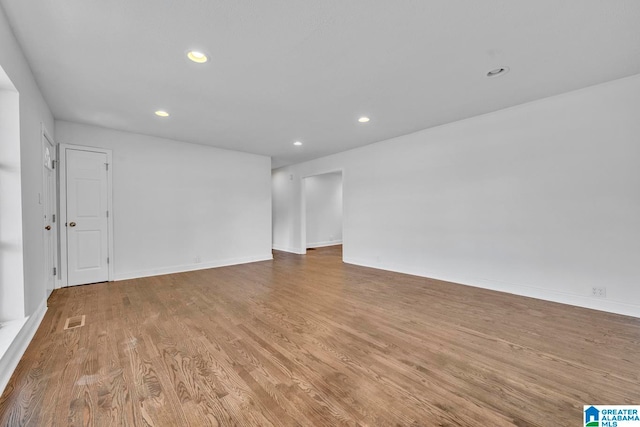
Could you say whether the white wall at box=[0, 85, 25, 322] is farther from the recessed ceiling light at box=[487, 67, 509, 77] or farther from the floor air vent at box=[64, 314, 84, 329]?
the recessed ceiling light at box=[487, 67, 509, 77]

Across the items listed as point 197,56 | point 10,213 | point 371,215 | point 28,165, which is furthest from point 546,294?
point 28,165

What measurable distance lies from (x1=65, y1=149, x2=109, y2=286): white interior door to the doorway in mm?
5053

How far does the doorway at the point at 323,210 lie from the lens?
8.54 meters

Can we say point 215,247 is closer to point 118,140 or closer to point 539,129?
point 118,140

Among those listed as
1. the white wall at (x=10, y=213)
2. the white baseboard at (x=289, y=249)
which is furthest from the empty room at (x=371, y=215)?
the white baseboard at (x=289, y=249)

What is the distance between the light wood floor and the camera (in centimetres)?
151

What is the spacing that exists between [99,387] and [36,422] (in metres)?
0.31

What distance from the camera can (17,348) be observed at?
2.03 m

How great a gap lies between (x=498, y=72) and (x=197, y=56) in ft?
9.66

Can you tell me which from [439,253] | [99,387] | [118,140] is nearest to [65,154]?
[118,140]

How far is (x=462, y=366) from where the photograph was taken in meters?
1.95

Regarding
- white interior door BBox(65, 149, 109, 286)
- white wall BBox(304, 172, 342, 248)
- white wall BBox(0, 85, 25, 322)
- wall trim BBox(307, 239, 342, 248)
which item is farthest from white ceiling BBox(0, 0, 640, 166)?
wall trim BBox(307, 239, 342, 248)

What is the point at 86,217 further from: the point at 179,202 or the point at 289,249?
the point at 289,249

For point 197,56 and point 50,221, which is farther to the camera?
point 50,221
